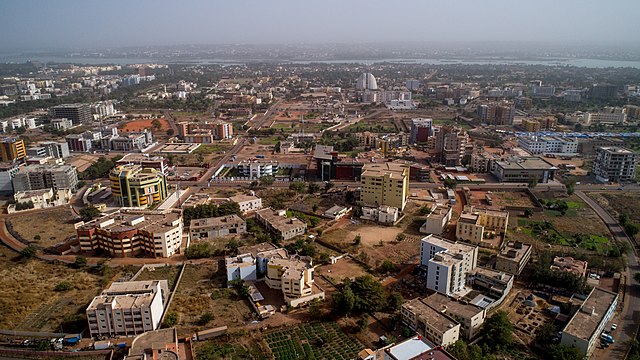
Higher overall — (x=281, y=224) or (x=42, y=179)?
(x=42, y=179)

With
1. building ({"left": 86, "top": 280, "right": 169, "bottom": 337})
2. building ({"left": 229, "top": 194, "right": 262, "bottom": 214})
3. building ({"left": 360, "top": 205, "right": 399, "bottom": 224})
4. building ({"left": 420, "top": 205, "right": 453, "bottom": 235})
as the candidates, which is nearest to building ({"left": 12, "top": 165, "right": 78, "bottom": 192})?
building ({"left": 229, "top": 194, "right": 262, "bottom": 214})

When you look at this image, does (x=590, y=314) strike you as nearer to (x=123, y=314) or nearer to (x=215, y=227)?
(x=123, y=314)

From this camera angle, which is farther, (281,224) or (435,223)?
(281,224)

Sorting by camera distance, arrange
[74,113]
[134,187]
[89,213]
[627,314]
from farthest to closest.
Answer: [74,113], [134,187], [89,213], [627,314]

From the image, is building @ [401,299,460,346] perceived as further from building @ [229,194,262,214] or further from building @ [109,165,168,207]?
building @ [109,165,168,207]

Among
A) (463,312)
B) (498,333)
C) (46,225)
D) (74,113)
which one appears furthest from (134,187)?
(74,113)

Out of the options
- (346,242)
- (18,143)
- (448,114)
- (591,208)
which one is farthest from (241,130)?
(591,208)
